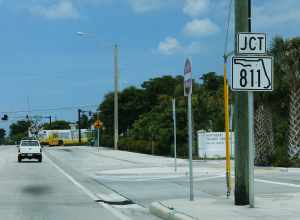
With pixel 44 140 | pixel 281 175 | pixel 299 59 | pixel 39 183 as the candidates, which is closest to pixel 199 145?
pixel 299 59

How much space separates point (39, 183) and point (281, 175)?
9.85 meters

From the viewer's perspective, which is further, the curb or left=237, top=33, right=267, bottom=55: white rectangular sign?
left=237, top=33, right=267, bottom=55: white rectangular sign

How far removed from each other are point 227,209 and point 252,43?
348cm

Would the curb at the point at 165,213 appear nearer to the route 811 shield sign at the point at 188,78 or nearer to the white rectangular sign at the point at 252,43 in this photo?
the route 811 shield sign at the point at 188,78

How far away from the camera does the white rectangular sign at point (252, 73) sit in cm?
1298

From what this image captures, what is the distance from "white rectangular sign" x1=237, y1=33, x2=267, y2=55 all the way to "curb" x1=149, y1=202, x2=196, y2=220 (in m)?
3.57

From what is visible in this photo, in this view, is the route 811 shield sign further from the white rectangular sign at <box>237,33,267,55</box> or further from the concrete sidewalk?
the concrete sidewalk

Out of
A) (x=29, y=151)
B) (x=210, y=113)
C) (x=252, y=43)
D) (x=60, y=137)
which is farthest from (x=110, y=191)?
(x=60, y=137)

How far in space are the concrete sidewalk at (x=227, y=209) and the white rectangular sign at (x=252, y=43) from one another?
3.24 m

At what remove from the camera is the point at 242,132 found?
1351 centimetres

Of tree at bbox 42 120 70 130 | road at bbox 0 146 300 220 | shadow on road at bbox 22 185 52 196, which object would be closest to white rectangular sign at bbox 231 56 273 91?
road at bbox 0 146 300 220

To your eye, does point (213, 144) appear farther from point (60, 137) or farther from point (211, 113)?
point (60, 137)

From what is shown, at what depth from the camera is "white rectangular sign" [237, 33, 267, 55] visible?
13195 mm

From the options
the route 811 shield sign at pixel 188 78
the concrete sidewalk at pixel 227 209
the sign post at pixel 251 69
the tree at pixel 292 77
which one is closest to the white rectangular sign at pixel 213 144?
the tree at pixel 292 77
